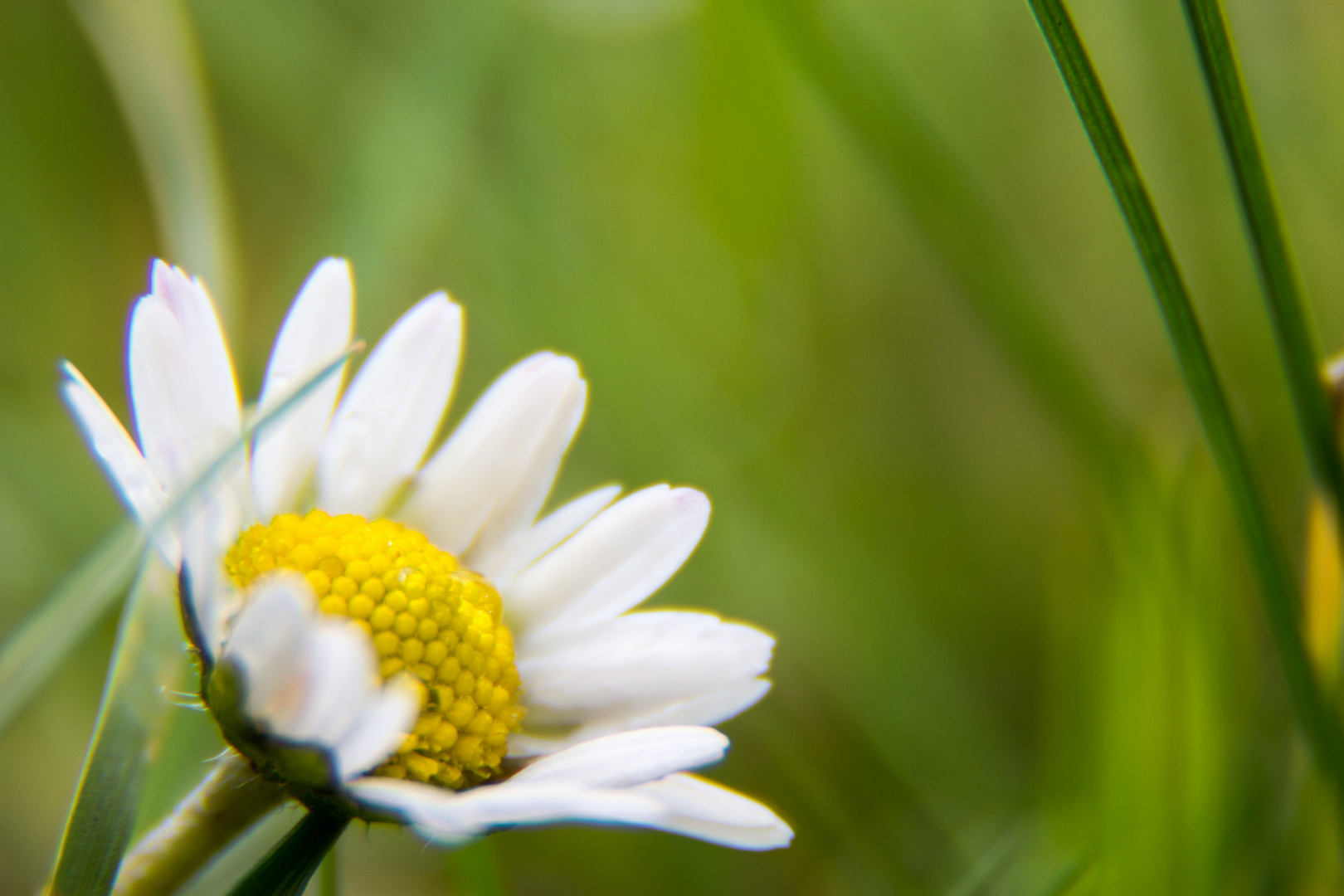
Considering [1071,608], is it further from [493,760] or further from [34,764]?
[34,764]

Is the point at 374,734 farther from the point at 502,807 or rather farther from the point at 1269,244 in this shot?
the point at 1269,244

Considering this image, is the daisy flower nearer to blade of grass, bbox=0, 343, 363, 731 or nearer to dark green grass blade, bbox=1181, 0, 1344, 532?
blade of grass, bbox=0, 343, 363, 731

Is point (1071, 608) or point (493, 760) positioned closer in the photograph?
point (493, 760)

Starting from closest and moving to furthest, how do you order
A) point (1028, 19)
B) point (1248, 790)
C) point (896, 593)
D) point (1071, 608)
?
point (1248, 790)
point (1071, 608)
point (896, 593)
point (1028, 19)

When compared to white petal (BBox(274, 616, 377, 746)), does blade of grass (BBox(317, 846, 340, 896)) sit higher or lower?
lower

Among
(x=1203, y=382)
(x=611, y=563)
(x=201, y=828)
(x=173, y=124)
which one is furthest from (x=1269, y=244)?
(x=173, y=124)

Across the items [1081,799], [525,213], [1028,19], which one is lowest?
[1081,799]

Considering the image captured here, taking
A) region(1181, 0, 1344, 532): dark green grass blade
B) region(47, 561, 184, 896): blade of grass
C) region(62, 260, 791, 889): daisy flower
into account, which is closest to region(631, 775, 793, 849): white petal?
region(62, 260, 791, 889): daisy flower

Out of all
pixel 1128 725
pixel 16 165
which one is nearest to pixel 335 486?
pixel 1128 725
